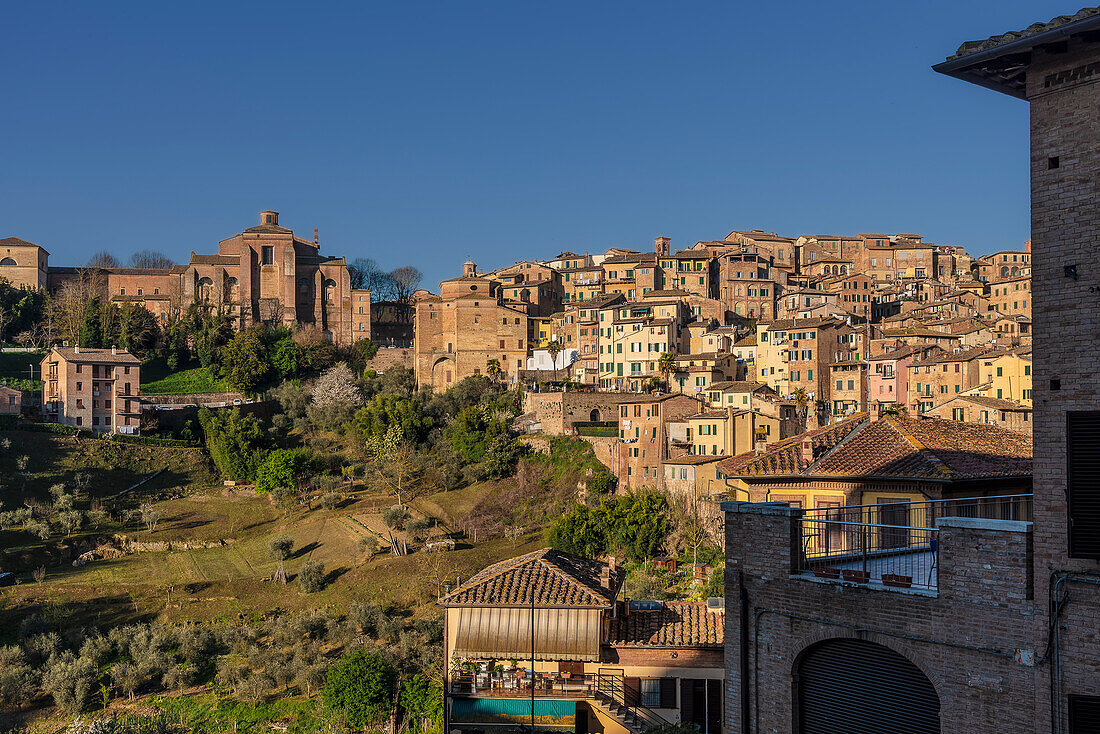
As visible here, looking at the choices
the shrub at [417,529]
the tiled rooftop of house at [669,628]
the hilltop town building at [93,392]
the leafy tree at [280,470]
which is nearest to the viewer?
the tiled rooftop of house at [669,628]

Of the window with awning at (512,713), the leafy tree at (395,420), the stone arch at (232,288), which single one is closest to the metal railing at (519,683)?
the window with awning at (512,713)

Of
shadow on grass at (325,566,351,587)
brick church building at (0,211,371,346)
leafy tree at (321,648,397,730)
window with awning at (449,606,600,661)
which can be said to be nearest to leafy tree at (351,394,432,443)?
shadow on grass at (325,566,351,587)

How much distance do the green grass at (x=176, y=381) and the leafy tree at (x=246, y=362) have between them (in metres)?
1.56

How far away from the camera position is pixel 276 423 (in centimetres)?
6719

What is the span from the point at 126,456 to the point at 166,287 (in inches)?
1300

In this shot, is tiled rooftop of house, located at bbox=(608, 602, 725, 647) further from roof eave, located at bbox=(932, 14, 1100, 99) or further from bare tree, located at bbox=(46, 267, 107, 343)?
bare tree, located at bbox=(46, 267, 107, 343)

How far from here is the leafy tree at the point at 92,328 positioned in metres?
77.4

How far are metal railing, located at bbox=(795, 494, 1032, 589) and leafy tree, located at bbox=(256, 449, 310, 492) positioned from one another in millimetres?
43675

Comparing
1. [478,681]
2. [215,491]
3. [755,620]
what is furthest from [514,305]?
[755,620]

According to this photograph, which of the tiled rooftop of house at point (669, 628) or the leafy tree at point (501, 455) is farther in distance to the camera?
the leafy tree at point (501, 455)

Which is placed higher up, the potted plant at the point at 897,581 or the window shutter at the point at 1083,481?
the window shutter at the point at 1083,481

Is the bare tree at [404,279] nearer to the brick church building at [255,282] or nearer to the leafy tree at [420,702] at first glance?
the brick church building at [255,282]

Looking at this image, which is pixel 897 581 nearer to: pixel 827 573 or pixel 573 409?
pixel 827 573

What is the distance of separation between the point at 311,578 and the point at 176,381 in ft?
131
